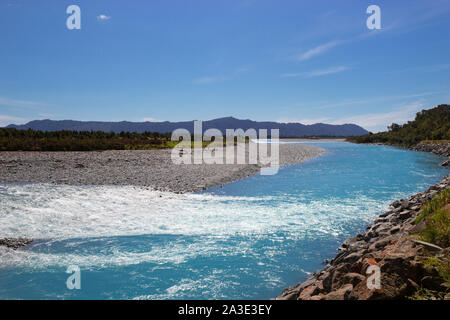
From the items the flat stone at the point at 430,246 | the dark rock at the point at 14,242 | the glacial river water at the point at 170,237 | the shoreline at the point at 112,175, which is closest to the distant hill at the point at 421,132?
the shoreline at the point at 112,175

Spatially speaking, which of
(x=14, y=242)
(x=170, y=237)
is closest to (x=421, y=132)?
(x=170, y=237)

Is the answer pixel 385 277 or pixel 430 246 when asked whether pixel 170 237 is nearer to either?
pixel 385 277

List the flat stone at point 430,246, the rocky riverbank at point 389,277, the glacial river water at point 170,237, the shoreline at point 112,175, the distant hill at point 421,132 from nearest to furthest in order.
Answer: the rocky riverbank at point 389,277
the flat stone at point 430,246
the glacial river water at point 170,237
the shoreline at point 112,175
the distant hill at point 421,132

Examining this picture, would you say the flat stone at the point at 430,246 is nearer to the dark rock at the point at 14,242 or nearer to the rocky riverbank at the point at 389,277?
the rocky riverbank at the point at 389,277

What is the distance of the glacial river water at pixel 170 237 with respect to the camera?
8.68 metres

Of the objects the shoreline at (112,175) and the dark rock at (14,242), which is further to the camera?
the shoreline at (112,175)

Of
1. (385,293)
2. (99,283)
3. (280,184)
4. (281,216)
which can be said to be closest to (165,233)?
(99,283)

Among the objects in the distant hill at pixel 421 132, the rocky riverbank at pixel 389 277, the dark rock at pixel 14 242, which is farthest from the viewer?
the distant hill at pixel 421 132

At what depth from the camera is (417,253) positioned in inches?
246

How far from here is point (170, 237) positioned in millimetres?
12547

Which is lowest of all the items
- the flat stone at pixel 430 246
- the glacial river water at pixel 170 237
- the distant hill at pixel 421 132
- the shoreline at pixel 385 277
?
the glacial river water at pixel 170 237

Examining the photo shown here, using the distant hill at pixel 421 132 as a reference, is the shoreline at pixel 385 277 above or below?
below

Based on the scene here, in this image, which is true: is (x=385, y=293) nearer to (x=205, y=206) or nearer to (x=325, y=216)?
(x=325, y=216)

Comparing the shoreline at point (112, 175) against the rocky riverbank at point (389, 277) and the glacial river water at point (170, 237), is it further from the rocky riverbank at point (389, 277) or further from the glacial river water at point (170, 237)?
the rocky riverbank at point (389, 277)
